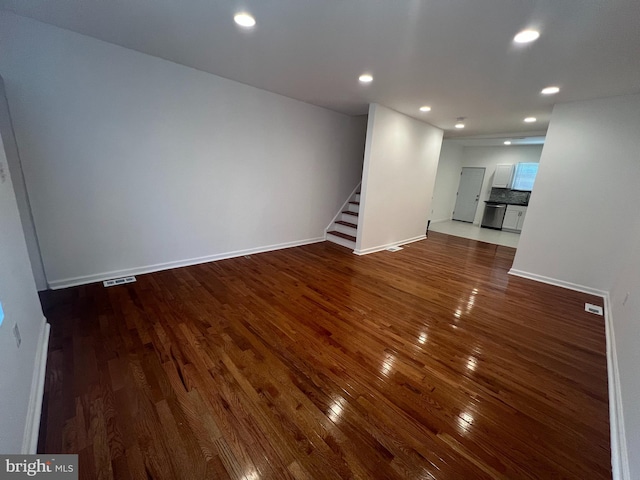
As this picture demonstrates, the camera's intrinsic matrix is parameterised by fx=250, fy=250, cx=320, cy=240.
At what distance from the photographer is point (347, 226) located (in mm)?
5289

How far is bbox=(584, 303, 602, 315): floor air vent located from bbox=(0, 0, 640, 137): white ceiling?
254 centimetres

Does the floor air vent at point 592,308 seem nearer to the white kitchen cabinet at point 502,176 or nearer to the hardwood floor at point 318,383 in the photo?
the hardwood floor at point 318,383

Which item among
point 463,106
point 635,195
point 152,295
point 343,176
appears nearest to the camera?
point 152,295

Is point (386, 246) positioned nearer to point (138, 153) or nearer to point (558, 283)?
point (558, 283)

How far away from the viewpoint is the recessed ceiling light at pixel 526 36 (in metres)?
1.84

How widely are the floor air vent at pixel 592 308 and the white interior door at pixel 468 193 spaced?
618 cm

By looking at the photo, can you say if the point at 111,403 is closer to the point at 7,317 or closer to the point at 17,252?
the point at 7,317

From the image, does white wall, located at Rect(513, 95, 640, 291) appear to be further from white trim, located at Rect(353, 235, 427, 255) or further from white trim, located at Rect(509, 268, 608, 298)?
white trim, located at Rect(353, 235, 427, 255)

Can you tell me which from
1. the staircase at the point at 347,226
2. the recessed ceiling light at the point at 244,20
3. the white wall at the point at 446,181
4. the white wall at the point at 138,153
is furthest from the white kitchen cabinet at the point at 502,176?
the recessed ceiling light at the point at 244,20

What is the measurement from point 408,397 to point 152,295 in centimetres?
267

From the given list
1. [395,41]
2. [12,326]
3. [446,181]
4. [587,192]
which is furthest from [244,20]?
[446,181]

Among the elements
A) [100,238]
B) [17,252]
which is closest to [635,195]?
[17,252]

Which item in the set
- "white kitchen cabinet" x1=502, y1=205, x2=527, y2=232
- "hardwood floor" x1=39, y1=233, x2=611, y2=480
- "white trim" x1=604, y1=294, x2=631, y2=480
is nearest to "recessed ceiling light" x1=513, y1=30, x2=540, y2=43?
"hardwood floor" x1=39, y1=233, x2=611, y2=480

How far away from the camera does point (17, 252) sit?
5.49 ft
